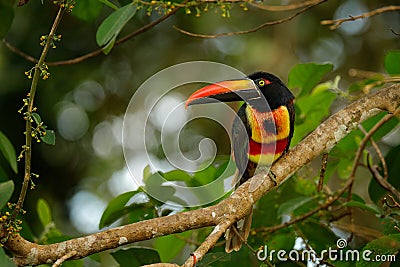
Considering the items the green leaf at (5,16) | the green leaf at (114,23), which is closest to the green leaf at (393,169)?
the green leaf at (114,23)

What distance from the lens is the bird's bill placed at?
224 centimetres

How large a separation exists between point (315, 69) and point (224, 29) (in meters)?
2.41

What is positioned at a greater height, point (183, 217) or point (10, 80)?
point (10, 80)

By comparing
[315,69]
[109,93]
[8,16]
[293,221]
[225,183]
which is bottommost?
[293,221]

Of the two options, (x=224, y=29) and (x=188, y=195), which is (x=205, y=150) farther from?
(x=224, y=29)

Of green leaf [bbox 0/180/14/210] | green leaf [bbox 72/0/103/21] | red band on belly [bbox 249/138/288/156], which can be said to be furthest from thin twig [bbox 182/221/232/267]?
green leaf [bbox 72/0/103/21]

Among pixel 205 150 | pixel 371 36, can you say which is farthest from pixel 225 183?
pixel 371 36

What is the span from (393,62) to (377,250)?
83cm

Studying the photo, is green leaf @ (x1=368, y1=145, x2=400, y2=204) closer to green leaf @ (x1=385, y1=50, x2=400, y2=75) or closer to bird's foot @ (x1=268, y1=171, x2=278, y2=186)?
green leaf @ (x1=385, y1=50, x2=400, y2=75)

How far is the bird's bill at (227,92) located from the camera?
7.34 ft

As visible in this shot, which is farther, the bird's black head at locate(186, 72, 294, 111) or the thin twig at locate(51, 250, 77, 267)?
the bird's black head at locate(186, 72, 294, 111)

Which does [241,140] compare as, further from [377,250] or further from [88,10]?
[88,10]

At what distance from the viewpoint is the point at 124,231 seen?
1.66 metres

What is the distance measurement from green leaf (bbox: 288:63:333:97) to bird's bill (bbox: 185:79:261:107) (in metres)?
0.25
